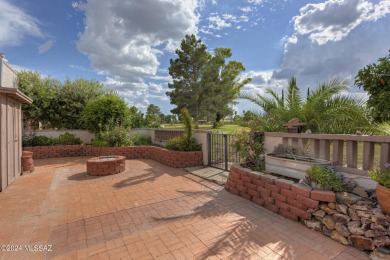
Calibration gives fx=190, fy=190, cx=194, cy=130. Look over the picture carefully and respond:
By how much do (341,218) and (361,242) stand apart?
0.33m

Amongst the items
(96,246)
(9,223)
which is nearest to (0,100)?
(9,223)

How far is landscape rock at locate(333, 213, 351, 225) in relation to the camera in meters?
2.69

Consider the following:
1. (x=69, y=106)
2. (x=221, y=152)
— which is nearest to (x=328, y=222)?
(x=221, y=152)

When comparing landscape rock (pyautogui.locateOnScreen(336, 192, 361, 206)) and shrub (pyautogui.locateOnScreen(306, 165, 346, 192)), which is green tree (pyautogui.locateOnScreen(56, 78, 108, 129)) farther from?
landscape rock (pyautogui.locateOnScreen(336, 192, 361, 206))

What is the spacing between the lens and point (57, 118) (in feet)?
37.9

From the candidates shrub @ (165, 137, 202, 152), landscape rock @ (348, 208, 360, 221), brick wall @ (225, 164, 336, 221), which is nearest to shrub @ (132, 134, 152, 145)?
shrub @ (165, 137, 202, 152)

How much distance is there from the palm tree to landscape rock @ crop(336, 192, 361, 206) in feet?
5.14

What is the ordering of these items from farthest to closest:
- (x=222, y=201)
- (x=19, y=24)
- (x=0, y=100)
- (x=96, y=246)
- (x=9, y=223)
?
(x=19, y=24), (x=0, y=100), (x=222, y=201), (x=9, y=223), (x=96, y=246)

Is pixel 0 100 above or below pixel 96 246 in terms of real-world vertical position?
above

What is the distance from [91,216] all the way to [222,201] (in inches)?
105

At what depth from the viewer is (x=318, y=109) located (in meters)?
4.76

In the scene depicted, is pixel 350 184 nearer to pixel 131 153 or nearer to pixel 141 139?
pixel 131 153

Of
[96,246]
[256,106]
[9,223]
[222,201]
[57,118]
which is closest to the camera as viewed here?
[96,246]

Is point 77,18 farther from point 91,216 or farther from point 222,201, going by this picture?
point 222,201
